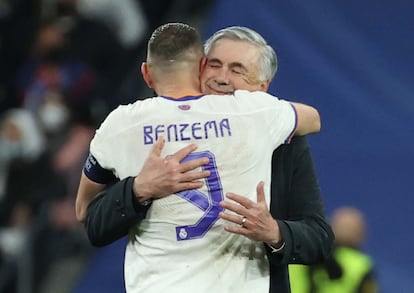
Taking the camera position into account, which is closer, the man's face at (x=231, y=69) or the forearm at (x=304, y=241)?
the forearm at (x=304, y=241)

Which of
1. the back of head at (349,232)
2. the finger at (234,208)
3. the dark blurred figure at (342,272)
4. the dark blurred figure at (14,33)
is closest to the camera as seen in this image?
the finger at (234,208)

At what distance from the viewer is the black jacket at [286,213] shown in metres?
3.07

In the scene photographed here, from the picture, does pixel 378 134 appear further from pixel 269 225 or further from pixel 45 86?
pixel 269 225

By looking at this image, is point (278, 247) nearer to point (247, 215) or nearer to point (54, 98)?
point (247, 215)

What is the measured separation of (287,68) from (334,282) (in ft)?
7.56

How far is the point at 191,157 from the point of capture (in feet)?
10.00

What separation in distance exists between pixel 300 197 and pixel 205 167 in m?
0.33

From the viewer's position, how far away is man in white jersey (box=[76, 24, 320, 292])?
3047 millimetres

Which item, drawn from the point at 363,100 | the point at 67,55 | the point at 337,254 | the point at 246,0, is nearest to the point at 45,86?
the point at 67,55

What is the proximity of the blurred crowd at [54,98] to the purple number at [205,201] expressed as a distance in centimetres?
378

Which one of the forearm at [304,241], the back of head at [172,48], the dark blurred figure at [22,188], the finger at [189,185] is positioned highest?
the back of head at [172,48]

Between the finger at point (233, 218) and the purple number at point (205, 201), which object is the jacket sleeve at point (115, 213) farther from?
the finger at point (233, 218)

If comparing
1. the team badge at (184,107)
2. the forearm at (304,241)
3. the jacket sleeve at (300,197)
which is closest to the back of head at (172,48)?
the team badge at (184,107)

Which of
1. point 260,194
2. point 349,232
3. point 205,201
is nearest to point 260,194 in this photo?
point 260,194
